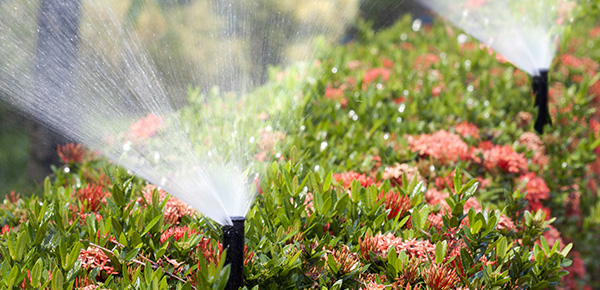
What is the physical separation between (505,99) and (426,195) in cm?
196

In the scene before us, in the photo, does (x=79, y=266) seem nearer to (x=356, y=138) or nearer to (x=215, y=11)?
(x=215, y=11)

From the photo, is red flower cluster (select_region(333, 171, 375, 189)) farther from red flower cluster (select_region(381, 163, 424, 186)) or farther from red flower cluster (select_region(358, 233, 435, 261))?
red flower cluster (select_region(358, 233, 435, 261))

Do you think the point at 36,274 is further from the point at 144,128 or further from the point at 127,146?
the point at 144,128

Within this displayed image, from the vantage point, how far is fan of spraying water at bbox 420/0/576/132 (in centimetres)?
408

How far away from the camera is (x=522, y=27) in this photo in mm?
4617

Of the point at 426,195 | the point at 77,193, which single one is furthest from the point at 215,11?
the point at 426,195

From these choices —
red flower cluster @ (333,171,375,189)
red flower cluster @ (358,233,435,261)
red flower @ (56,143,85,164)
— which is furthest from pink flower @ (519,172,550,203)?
red flower @ (56,143,85,164)

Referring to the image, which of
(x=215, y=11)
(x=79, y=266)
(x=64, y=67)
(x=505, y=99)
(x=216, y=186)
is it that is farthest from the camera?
(x=505, y=99)

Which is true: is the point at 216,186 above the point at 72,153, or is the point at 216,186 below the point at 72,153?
below

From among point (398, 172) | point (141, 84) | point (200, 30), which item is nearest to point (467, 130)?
point (398, 172)

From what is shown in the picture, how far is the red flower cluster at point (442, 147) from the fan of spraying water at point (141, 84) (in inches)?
39.6

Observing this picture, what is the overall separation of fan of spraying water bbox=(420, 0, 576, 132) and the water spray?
9.27ft

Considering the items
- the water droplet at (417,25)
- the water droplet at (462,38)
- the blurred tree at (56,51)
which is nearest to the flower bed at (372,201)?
the blurred tree at (56,51)

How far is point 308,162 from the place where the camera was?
10.0 ft
